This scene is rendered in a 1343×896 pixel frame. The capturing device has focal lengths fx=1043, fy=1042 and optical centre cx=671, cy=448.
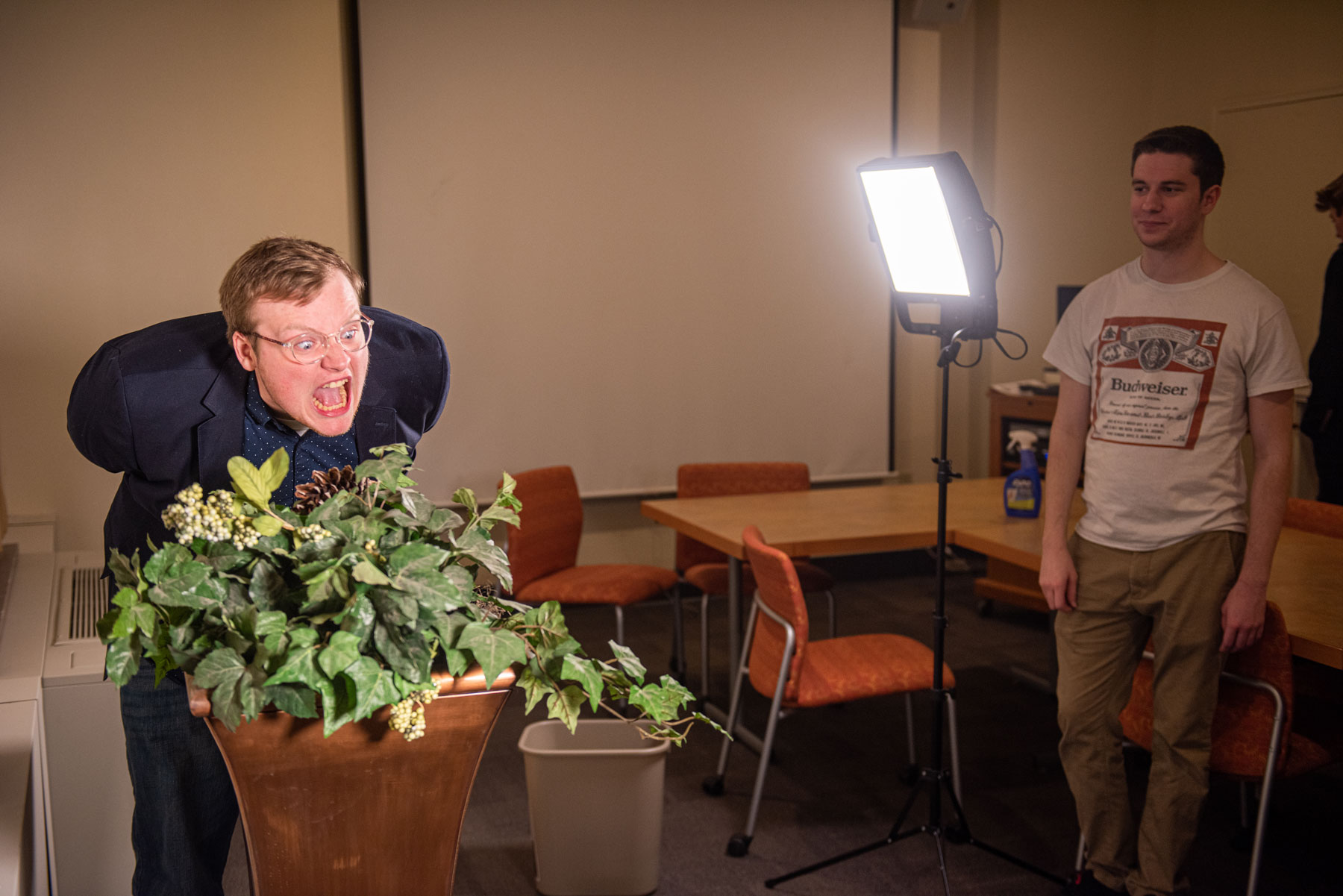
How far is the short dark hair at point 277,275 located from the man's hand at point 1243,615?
5.49 feet

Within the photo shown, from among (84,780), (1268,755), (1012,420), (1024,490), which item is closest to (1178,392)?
(1268,755)

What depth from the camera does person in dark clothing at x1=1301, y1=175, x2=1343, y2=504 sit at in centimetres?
350

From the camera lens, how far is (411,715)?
2.89 feet

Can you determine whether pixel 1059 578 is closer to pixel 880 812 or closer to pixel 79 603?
pixel 880 812

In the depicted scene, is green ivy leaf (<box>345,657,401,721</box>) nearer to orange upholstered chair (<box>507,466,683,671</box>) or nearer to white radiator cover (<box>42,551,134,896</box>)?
white radiator cover (<box>42,551,134,896</box>)

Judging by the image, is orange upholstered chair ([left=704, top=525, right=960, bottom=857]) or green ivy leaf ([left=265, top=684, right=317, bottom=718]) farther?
orange upholstered chair ([left=704, top=525, right=960, bottom=857])

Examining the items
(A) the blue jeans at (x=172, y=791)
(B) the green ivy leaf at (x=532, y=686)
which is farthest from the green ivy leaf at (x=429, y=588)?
(A) the blue jeans at (x=172, y=791)

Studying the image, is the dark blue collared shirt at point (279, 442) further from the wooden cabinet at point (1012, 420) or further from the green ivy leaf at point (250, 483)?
the wooden cabinet at point (1012, 420)

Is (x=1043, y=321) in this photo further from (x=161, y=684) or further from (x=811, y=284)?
(x=161, y=684)

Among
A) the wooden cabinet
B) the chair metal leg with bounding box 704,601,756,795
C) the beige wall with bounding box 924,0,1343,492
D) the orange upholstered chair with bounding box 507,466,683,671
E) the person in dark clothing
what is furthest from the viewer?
the beige wall with bounding box 924,0,1343,492

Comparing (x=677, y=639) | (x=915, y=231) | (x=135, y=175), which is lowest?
(x=677, y=639)

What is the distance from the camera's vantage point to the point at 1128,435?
81.4 inches

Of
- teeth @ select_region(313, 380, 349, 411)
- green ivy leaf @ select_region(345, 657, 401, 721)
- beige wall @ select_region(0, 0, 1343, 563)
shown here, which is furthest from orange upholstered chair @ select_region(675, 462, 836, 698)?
green ivy leaf @ select_region(345, 657, 401, 721)

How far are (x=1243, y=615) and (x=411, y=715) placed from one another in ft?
5.49
